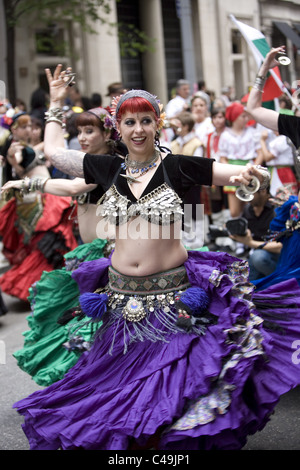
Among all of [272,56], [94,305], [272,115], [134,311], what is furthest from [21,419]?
[272,56]

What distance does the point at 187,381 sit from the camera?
327cm

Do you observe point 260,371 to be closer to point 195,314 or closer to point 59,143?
point 195,314

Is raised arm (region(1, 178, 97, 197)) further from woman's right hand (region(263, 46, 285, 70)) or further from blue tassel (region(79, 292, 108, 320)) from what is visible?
woman's right hand (region(263, 46, 285, 70))

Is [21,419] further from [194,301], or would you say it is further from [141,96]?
[141,96]

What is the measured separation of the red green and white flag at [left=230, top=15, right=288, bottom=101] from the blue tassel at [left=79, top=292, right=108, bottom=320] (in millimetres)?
2474

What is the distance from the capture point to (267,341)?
11.0 feet

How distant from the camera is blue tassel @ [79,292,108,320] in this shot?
370 centimetres

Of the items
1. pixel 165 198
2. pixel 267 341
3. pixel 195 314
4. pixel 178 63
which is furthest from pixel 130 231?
pixel 178 63

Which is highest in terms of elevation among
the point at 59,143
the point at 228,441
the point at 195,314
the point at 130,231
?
the point at 59,143

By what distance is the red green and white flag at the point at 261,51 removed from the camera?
520 centimetres

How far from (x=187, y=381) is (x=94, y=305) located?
72 cm

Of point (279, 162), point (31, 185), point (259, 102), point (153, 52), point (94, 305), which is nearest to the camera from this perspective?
point (94, 305)

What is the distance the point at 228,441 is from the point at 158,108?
1747mm

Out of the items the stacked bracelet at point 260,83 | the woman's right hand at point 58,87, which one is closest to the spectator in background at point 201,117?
the stacked bracelet at point 260,83
